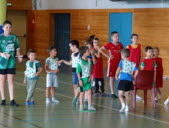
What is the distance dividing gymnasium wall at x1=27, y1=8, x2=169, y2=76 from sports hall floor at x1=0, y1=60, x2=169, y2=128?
7922 mm

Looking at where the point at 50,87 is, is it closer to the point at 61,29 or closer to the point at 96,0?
the point at 96,0

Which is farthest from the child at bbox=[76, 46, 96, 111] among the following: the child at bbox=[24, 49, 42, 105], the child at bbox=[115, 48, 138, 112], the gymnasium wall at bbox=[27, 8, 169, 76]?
the gymnasium wall at bbox=[27, 8, 169, 76]

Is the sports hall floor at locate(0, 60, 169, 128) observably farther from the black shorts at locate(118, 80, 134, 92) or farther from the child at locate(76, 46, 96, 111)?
the black shorts at locate(118, 80, 134, 92)

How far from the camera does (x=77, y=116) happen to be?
11.5 metres

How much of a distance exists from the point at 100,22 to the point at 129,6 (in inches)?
97.5

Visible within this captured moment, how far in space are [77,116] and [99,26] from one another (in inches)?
599

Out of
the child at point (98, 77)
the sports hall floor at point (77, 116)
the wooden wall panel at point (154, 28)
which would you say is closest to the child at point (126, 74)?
the sports hall floor at point (77, 116)

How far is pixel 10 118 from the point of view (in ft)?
35.9

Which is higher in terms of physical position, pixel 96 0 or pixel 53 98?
pixel 96 0

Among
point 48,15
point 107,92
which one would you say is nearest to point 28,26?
point 48,15

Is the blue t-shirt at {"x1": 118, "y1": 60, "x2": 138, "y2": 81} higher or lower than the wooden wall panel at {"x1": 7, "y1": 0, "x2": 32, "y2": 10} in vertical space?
lower

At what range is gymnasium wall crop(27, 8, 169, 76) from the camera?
22078mm

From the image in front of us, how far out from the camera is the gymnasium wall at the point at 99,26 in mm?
22078

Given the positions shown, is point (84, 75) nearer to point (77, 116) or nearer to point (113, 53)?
point (77, 116)
